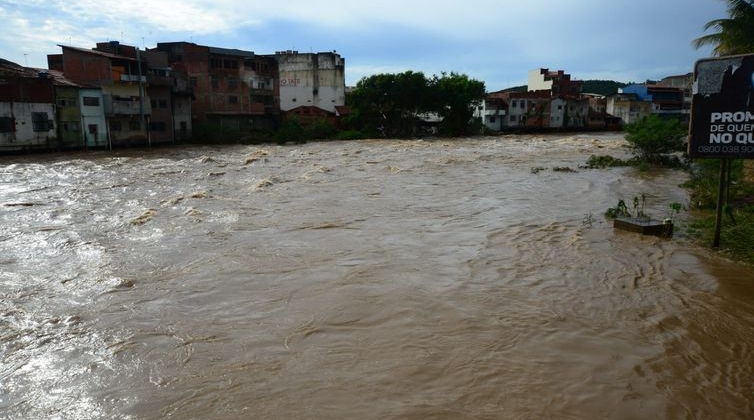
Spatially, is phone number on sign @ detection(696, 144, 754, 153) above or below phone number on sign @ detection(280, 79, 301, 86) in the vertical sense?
below

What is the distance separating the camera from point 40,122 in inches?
1289

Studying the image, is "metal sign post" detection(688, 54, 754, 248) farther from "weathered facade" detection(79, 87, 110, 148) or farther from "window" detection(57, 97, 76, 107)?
"weathered facade" detection(79, 87, 110, 148)

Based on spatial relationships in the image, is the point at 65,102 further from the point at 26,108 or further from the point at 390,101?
the point at 390,101

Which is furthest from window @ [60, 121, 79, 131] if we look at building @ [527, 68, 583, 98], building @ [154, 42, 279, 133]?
building @ [527, 68, 583, 98]

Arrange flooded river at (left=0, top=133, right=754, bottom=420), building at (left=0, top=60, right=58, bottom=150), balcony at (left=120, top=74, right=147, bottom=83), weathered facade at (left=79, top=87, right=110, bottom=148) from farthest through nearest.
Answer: balcony at (left=120, top=74, right=147, bottom=83), weathered facade at (left=79, top=87, right=110, bottom=148), building at (left=0, top=60, right=58, bottom=150), flooded river at (left=0, top=133, right=754, bottom=420)

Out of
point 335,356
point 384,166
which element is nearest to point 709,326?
point 335,356

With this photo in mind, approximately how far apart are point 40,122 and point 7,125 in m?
1.99

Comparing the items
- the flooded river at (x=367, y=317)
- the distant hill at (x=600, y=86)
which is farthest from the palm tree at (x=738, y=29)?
the distant hill at (x=600, y=86)

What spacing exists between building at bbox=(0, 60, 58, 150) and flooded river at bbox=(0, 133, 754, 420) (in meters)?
21.7

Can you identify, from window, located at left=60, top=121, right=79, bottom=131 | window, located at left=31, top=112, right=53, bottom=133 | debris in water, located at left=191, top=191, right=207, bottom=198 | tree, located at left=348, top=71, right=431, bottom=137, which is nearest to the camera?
debris in water, located at left=191, top=191, right=207, bottom=198

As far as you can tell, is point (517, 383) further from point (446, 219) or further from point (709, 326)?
point (446, 219)

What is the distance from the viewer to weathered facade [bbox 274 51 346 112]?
5522 centimetres

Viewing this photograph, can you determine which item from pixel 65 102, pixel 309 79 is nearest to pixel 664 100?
pixel 309 79

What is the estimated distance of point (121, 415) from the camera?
4.35m
